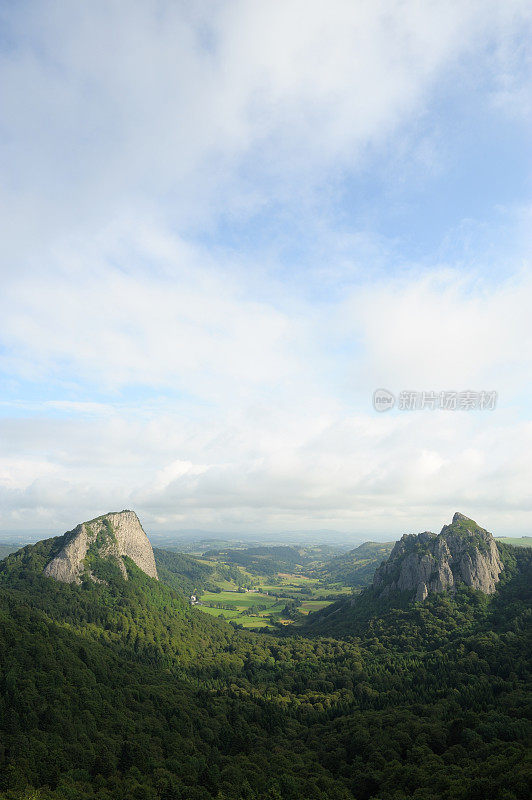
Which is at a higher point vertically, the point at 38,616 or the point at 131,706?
the point at 38,616

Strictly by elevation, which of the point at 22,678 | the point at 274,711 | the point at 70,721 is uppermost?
the point at 22,678

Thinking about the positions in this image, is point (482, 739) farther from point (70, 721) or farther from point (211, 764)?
point (70, 721)

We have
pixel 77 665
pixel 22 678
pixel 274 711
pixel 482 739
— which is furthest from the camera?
pixel 274 711

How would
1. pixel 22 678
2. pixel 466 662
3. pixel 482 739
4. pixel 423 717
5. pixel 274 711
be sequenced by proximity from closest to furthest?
pixel 482 739
pixel 22 678
pixel 423 717
pixel 274 711
pixel 466 662

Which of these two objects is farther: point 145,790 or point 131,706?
point 131,706

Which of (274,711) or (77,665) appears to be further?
(274,711)

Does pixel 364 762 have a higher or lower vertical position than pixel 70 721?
lower

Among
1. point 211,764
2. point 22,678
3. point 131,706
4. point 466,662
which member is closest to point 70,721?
point 22,678

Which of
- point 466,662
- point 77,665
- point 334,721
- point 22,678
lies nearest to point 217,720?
point 334,721

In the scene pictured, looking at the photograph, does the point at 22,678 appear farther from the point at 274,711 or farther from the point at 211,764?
the point at 274,711
